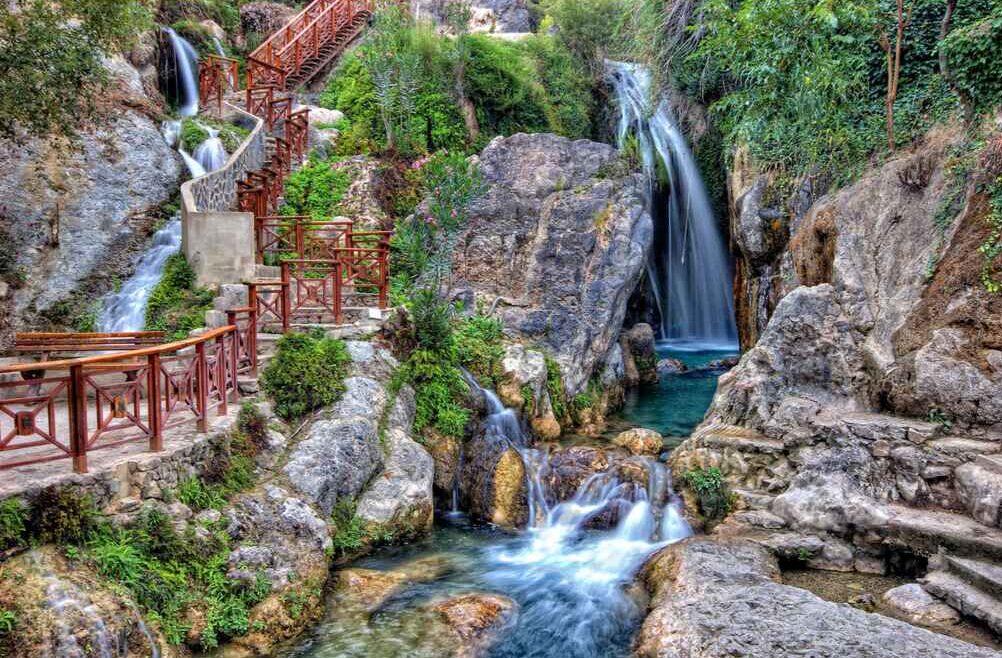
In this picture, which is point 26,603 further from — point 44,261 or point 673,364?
point 673,364

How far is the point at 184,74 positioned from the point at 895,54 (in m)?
18.9

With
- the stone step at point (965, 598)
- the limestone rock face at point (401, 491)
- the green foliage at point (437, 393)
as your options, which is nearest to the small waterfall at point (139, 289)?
the green foliage at point (437, 393)

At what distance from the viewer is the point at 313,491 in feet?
26.8

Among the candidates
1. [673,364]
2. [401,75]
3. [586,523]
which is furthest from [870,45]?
[401,75]

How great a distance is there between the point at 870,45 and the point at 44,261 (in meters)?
16.8

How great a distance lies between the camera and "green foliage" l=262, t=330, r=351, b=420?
9.21 meters

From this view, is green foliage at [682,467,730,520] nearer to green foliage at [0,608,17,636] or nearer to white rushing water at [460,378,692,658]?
white rushing water at [460,378,692,658]

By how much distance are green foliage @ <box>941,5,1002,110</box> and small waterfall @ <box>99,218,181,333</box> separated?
45.7 feet

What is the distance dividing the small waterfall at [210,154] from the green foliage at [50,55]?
22.7 feet

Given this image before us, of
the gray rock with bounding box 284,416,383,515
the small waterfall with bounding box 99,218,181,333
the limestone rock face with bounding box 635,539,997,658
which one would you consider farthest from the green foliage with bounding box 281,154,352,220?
the limestone rock face with bounding box 635,539,997,658

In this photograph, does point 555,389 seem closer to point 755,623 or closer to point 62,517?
point 755,623

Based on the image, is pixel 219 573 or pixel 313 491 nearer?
pixel 219 573

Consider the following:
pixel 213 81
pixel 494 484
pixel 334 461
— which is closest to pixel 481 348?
pixel 494 484

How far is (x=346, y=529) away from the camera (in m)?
8.47
